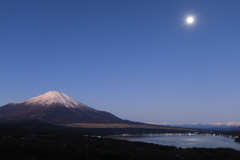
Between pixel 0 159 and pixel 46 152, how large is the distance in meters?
4.29

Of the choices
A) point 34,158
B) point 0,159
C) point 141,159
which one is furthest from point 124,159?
point 0,159

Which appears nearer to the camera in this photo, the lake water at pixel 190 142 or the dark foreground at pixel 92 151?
the dark foreground at pixel 92 151

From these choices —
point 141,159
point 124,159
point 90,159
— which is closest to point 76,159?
point 90,159

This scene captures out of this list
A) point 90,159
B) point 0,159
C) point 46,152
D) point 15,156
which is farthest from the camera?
point 46,152

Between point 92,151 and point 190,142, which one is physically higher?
point 92,151

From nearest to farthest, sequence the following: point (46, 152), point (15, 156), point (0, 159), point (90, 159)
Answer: point (0, 159), point (15, 156), point (90, 159), point (46, 152)

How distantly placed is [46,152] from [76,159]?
2816 millimetres

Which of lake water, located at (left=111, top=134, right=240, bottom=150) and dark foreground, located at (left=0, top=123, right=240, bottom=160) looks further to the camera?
lake water, located at (left=111, top=134, right=240, bottom=150)

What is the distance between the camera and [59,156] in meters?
16.0

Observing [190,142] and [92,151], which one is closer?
[92,151]

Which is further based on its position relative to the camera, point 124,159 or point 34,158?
point 124,159

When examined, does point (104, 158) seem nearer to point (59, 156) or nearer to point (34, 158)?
point (59, 156)

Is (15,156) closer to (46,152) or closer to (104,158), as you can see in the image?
(46,152)

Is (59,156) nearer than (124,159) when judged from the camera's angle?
Yes
